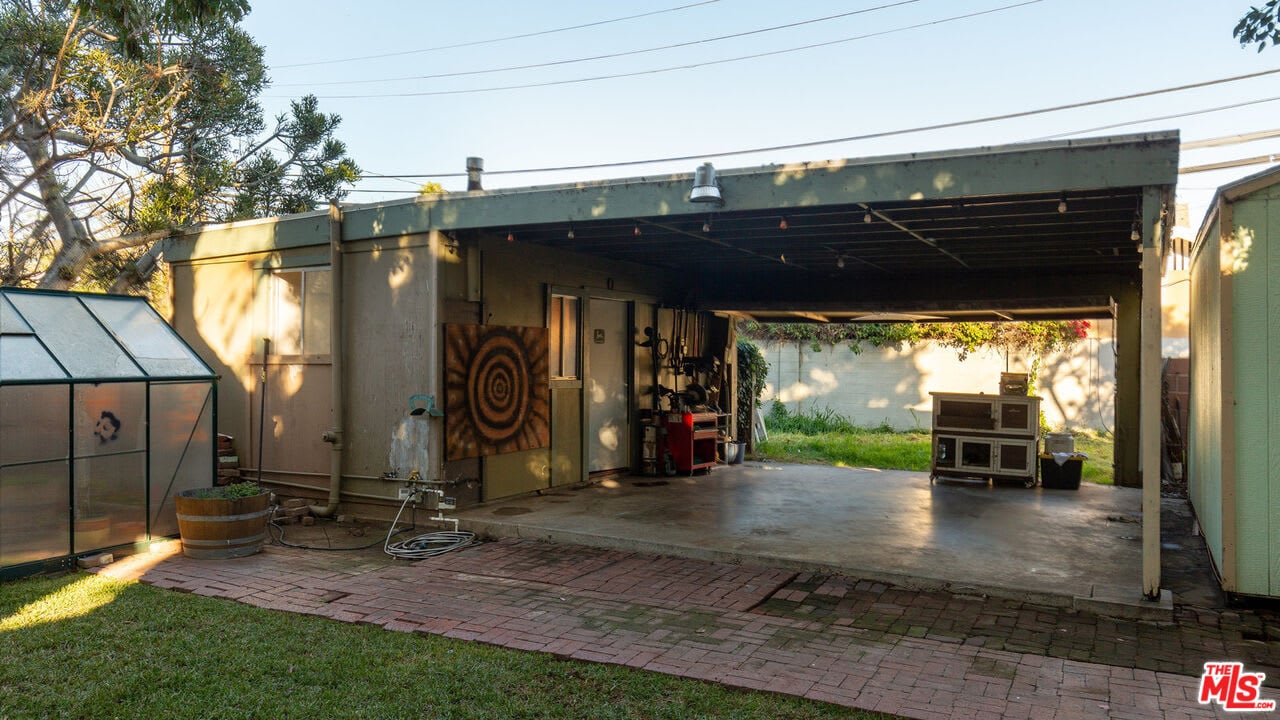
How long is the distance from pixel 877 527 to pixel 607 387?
387cm

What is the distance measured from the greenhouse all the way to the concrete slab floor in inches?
92.9

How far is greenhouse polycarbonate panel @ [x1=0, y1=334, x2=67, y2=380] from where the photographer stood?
547cm

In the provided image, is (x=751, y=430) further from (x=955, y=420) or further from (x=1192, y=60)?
(x=1192, y=60)

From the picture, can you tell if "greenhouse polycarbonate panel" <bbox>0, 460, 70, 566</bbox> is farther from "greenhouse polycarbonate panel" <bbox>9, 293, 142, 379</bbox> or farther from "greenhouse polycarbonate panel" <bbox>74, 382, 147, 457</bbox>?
"greenhouse polycarbonate panel" <bbox>9, 293, 142, 379</bbox>

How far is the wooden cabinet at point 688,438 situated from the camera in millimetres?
10109

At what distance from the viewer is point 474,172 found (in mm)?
8680

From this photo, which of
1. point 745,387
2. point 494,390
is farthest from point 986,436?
point 494,390

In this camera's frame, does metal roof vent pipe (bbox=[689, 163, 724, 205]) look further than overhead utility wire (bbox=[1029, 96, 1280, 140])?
No

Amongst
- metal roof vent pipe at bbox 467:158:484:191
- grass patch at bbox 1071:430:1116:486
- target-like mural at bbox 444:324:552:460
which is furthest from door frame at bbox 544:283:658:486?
grass patch at bbox 1071:430:1116:486

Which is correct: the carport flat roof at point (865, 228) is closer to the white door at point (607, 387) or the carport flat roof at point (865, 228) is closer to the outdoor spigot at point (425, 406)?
the white door at point (607, 387)

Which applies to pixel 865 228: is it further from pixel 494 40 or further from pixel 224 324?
pixel 494 40

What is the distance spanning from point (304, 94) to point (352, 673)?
13.9 m

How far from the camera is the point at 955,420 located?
9797 millimetres

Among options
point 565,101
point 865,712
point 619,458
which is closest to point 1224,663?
point 865,712
